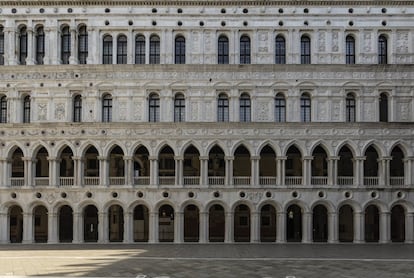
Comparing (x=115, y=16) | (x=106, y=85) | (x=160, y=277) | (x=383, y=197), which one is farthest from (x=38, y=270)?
(x=383, y=197)

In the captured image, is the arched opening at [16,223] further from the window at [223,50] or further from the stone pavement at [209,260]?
the window at [223,50]

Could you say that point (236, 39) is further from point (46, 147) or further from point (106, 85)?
point (46, 147)

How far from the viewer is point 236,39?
47.3 m

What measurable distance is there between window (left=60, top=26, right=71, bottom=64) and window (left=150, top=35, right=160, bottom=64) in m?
6.38

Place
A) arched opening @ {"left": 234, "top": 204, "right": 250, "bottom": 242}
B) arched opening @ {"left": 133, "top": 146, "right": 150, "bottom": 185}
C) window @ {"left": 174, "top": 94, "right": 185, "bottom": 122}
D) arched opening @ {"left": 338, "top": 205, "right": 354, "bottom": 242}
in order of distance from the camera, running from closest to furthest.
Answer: window @ {"left": 174, "top": 94, "right": 185, "bottom": 122}, arched opening @ {"left": 133, "top": 146, "right": 150, "bottom": 185}, arched opening @ {"left": 338, "top": 205, "right": 354, "bottom": 242}, arched opening @ {"left": 234, "top": 204, "right": 250, "bottom": 242}

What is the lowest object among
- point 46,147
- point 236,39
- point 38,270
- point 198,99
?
point 38,270

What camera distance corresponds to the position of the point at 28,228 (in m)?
45.9

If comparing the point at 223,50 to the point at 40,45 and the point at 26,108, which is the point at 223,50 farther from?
the point at 26,108

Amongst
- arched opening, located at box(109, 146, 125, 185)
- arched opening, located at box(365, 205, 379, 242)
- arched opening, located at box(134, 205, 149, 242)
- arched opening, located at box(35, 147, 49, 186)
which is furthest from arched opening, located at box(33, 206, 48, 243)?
arched opening, located at box(365, 205, 379, 242)

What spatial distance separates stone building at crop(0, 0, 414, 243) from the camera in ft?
150

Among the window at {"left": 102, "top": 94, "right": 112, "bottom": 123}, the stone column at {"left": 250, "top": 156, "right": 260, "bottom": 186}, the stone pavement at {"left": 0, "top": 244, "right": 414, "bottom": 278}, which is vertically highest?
the window at {"left": 102, "top": 94, "right": 112, "bottom": 123}

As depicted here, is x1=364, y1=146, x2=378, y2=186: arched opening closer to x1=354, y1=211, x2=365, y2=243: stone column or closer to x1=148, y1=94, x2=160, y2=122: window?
x1=354, y1=211, x2=365, y2=243: stone column

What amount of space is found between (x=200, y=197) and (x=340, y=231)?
1294 centimetres

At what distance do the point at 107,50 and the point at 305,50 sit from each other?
15.1 meters
